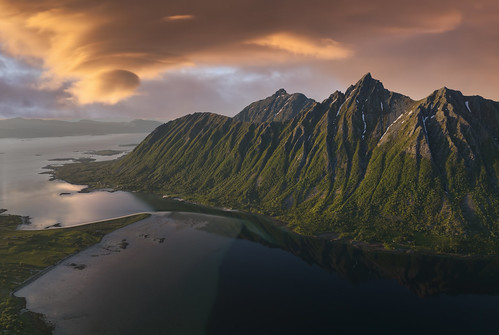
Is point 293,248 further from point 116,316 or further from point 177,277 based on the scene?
point 116,316

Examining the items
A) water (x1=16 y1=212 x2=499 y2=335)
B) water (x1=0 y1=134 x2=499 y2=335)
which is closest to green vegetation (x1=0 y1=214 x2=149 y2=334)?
water (x1=0 y1=134 x2=499 y2=335)

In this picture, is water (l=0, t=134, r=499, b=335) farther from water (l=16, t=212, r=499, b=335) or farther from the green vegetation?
the green vegetation

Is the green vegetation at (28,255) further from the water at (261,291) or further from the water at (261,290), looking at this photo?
the water at (261,291)

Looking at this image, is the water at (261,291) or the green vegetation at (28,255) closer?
the green vegetation at (28,255)

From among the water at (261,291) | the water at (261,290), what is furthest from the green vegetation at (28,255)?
the water at (261,291)

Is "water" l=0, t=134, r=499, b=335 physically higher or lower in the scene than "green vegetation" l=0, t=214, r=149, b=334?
higher

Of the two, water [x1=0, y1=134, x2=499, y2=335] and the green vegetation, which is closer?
the green vegetation
